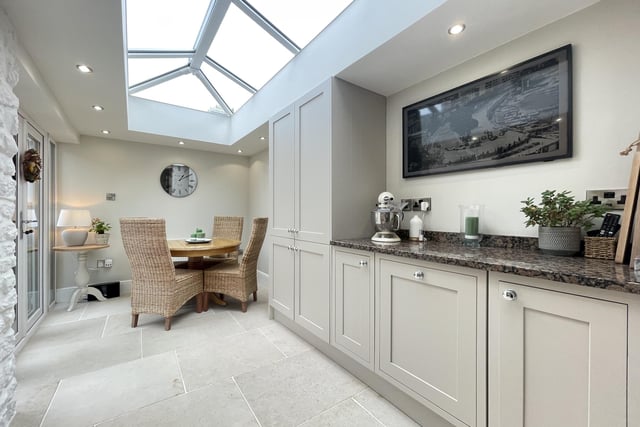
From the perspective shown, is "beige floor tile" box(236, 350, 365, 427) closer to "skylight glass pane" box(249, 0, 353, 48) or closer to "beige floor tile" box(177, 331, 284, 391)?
"beige floor tile" box(177, 331, 284, 391)

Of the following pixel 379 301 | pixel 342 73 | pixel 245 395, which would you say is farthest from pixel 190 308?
pixel 342 73

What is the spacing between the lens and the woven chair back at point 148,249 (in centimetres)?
247

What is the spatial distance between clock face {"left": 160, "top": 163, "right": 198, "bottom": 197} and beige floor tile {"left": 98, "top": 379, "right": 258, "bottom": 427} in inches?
136

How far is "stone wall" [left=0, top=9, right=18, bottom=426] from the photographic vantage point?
129 centimetres

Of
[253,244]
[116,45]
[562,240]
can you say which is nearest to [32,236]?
[253,244]

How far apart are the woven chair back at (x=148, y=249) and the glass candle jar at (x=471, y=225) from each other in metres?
2.53

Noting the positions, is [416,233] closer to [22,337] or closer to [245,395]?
[245,395]

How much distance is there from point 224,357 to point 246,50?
3190 millimetres

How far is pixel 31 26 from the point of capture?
4.82ft

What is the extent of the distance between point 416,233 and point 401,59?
4.12ft

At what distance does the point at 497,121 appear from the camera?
169 cm

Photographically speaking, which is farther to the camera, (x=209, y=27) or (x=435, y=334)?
(x=209, y=27)

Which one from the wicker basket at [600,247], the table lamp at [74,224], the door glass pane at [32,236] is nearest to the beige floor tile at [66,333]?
the door glass pane at [32,236]

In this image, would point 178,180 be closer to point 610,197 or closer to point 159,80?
point 159,80
